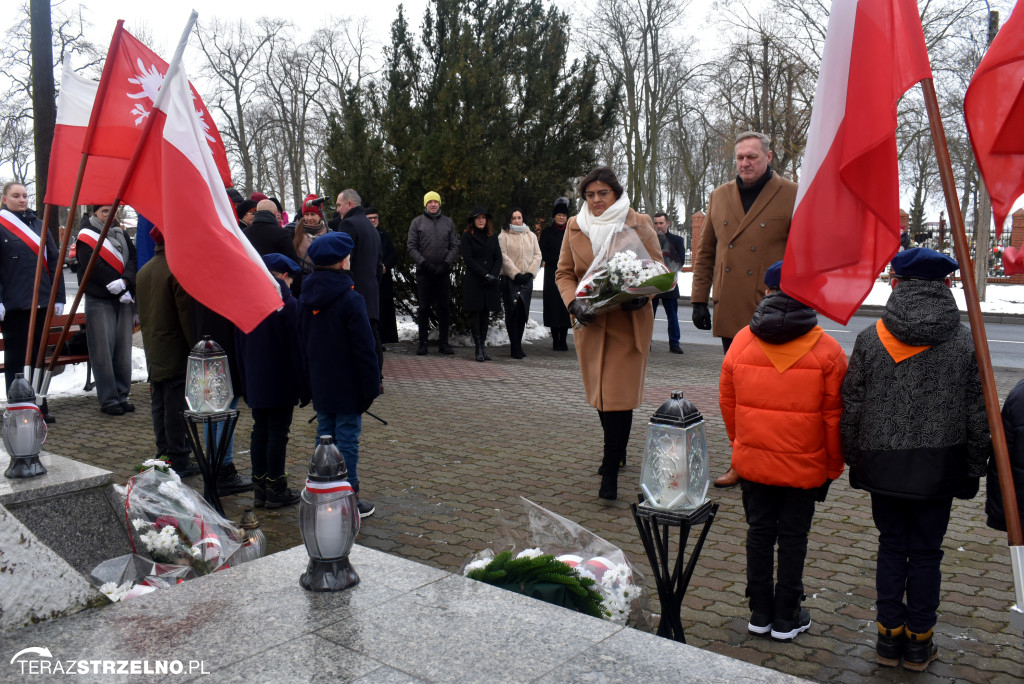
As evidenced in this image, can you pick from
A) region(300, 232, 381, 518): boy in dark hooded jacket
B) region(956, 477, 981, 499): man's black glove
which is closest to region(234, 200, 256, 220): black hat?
region(300, 232, 381, 518): boy in dark hooded jacket

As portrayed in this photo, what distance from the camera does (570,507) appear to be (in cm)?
557

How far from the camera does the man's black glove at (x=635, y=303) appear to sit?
560 centimetres

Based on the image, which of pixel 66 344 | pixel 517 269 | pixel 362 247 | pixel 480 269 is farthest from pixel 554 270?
pixel 66 344

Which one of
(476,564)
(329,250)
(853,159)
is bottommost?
(476,564)

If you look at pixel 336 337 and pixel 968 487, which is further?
pixel 336 337

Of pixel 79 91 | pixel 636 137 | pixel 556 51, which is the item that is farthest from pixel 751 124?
pixel 79 91

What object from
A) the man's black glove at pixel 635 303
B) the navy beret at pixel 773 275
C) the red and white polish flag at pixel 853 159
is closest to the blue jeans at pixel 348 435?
the man's black glove at pixel 635 303

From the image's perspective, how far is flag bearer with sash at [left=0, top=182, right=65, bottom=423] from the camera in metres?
8.10

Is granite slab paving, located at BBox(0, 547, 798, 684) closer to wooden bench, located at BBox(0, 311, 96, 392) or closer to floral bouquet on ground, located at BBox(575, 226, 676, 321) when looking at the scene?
floral bouquet on ground, located at BBox(575, 226, 676, 321)

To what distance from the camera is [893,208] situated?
3355 mm

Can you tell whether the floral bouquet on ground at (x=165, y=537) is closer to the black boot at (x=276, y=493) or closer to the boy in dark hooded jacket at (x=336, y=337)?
the boy in dark hooded jacket at (x=336, y=337)

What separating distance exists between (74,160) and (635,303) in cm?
368

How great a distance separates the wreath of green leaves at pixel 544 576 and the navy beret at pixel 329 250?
2.30 m

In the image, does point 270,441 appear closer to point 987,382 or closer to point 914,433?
point 914,433
